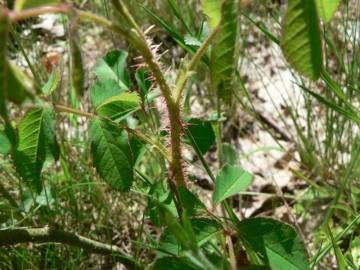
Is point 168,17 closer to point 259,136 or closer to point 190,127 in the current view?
point 259,136

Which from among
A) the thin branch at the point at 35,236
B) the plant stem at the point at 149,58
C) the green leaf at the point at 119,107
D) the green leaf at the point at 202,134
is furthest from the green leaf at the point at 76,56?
the thin branch at the point at 35,236

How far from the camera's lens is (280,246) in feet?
3.44

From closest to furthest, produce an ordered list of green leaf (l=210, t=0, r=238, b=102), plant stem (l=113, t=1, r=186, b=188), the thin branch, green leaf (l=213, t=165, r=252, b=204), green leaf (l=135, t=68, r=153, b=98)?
green leaf (l=210, t=0, r=238, b=102)
plant stem (l=113, t=1, r=186, b=188)
green leaf (l=213, t=165, r=252, b=204)
green leaf (l=135, t=68, r=153, b=98)
the thin branch

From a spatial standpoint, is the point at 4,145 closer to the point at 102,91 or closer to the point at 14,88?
the point at 102,91

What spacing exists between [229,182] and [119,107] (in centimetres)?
30

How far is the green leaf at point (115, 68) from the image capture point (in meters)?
1.37

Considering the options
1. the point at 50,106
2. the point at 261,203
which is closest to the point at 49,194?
the point at 50,106

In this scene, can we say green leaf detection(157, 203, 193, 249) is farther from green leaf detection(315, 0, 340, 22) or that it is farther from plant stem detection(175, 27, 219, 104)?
green leaf detection(315, 0, 340, 22)

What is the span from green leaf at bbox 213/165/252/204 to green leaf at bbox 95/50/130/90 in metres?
0.33

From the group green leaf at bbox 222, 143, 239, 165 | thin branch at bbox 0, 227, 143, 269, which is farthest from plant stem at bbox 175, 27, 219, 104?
green leaf at bbox 222, 143, 239, 165

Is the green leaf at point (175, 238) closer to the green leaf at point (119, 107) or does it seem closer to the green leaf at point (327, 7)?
the green leaf at point (119, 107)

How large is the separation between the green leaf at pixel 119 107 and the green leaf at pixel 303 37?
486mm

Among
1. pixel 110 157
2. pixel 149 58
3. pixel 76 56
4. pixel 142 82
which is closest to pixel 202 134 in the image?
pixel 142 82

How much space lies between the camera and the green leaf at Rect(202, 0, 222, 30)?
86 cm
